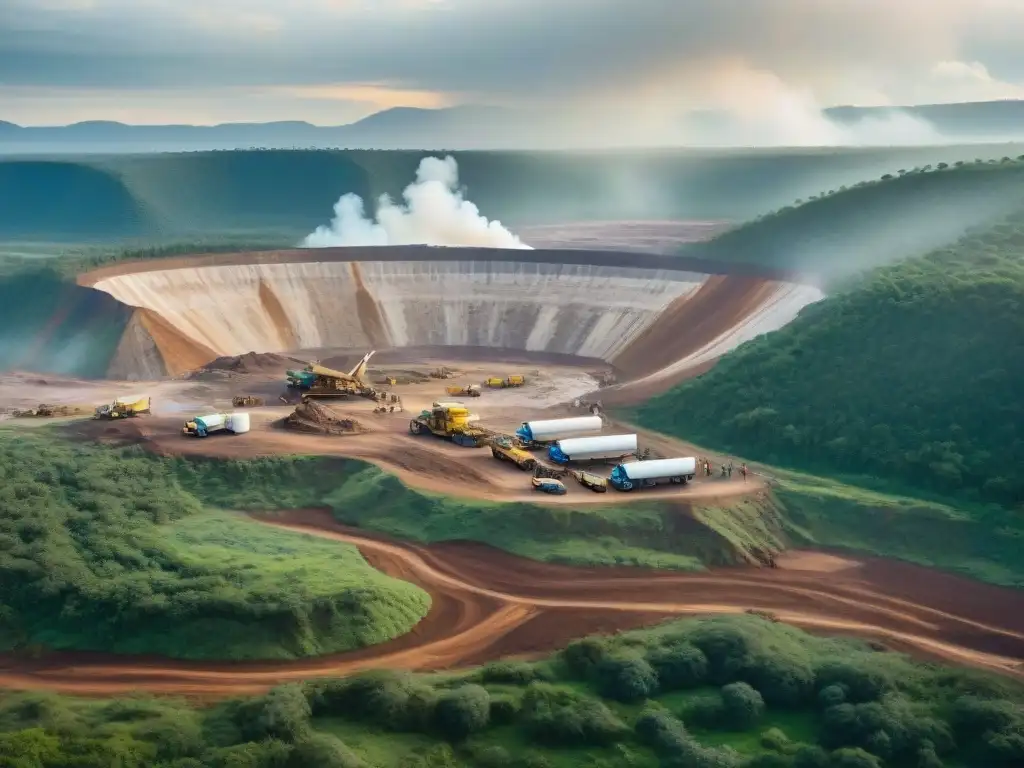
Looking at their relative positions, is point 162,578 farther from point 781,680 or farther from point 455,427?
point 781,680

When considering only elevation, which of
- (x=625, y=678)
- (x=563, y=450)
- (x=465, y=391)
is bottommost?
(x=625, y=678)

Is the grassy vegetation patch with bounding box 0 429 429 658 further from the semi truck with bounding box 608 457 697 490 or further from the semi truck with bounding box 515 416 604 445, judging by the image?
the semi truck with bounding box 515 416 604 445

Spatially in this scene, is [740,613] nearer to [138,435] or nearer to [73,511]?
[73,511]

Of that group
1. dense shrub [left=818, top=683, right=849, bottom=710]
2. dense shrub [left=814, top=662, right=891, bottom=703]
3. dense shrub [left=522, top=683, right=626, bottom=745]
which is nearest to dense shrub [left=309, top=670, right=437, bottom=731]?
dense shrub [left=522, top=683, right=626, bottom=745]

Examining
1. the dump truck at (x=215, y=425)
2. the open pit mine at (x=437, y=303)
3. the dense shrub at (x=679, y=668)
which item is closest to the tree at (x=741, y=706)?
the dense shrub at (x=679, y=668)

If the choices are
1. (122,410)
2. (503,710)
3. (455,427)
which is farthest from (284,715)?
(122,410)

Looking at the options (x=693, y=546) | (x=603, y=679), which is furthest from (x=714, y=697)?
(x=693, y=546)

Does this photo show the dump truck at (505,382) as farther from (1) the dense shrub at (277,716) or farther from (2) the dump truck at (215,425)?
(1) the dense shrub at (277,716)
